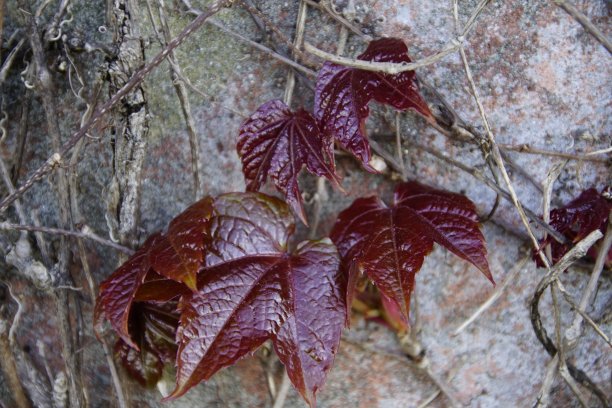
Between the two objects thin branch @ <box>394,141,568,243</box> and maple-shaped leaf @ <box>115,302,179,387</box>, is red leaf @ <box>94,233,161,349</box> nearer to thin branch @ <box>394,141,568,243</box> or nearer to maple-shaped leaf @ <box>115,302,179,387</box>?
maple-shaped leaf @ <box>115,302,179,387</box>

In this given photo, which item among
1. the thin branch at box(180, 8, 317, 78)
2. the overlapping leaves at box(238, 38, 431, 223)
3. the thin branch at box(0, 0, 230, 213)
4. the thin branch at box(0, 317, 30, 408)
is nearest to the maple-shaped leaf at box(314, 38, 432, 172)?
the overlapping leaves at box(238, 38, 431, 223)

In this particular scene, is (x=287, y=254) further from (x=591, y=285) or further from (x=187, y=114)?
(x=591, y=285)

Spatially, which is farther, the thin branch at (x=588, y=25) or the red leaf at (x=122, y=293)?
the thin branch at (x=588, y=25)

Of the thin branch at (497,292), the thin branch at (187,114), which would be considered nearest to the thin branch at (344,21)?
the thin branch at (187,114)

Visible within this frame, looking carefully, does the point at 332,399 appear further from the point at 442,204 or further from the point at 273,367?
the point at 442,204

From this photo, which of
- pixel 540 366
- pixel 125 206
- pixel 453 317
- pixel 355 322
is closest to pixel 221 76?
pixel 125 206

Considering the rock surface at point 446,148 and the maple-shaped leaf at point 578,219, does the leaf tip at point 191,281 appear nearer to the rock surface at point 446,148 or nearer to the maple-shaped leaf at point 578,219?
the rock surface at point 446,148
